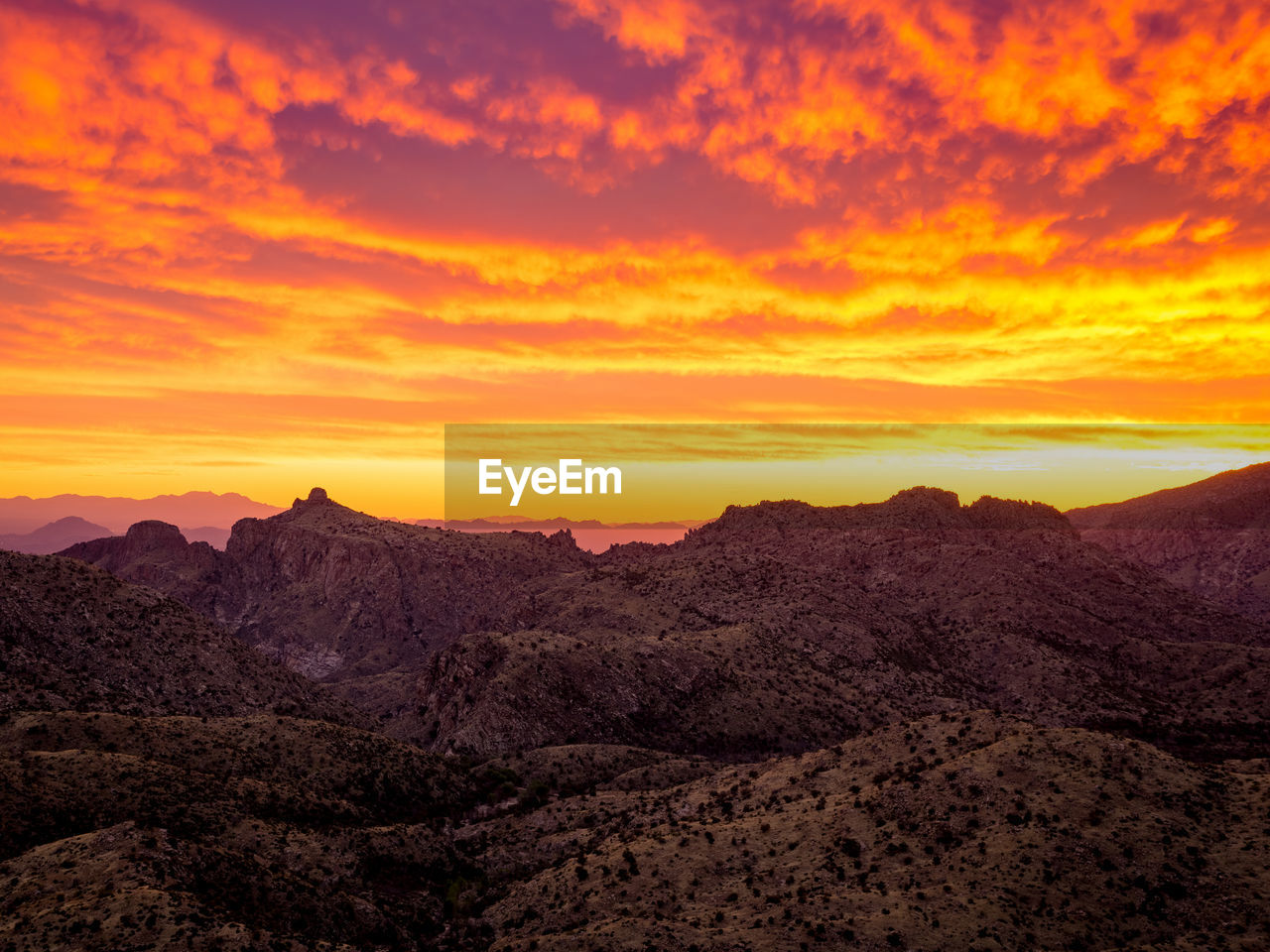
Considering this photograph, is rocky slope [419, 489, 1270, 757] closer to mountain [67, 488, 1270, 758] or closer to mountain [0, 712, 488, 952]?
mountain [67, 488, 1270, 758]

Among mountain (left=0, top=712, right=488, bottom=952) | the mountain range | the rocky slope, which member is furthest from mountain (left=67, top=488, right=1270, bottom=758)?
mountain (left=0, top=712, right=488, bottom=952)

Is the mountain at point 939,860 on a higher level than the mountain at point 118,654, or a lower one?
lower

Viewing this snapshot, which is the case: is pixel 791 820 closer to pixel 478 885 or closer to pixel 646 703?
pixel 478 885

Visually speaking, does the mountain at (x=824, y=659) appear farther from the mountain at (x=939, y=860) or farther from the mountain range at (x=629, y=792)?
the mountain at (x=939, y=860)

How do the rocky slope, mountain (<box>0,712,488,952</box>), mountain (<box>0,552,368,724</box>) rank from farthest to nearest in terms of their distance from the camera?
the rocky slope → mountain (<box>0,552,368,724</box>) → mountain (<box>0,712,488,952</box>)

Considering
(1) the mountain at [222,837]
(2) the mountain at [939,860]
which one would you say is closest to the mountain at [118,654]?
(1) the mountain at [222,837]

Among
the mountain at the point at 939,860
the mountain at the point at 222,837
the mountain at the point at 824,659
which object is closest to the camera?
the mountain at the point at 222,837

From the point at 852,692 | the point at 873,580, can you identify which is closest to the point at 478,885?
the point at 852,692

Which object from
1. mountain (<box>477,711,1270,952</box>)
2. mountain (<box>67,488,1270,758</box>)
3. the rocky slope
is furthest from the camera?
the rocky slope
